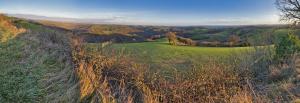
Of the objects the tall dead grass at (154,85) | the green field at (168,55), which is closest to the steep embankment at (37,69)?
the tall dead grass at (154,85)

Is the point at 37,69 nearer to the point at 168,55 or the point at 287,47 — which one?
the point at 287,47

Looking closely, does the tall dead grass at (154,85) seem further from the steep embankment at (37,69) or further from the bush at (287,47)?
the bush at (287,47)

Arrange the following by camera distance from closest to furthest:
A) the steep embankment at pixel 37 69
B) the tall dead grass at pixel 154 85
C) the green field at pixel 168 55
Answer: the tall dead grass at pixel 154 85, the steep embankment at pixel 37 69, the green field at pixel 168 55

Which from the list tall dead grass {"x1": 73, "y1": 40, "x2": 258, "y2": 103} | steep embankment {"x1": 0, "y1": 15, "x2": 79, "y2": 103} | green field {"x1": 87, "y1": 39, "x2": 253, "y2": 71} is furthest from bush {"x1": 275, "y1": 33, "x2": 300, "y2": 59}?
steep embankment {"x1": 0, "y1": 15, "x2": 79, "y2": 103}

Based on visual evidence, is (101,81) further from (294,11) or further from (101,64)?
(294,11)

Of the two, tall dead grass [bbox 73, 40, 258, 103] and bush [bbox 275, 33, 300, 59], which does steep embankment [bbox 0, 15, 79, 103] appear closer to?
tall dead grass [bbox 73, 40, 258, 103]

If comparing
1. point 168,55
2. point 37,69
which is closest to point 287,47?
point 168,55

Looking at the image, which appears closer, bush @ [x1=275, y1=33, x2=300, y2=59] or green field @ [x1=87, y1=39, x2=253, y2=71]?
green field @ [x1=87, y1=39, x2=253, y2=71]

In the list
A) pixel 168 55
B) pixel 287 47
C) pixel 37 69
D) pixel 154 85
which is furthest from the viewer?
pixel 168 55
